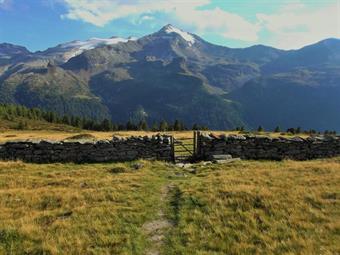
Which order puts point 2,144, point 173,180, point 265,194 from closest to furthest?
point 265,194
point 173,180
point 2,144

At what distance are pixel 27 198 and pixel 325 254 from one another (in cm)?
1231

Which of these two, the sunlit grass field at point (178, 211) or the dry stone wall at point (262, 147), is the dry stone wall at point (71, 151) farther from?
the dry stone wall at point (262, 147)

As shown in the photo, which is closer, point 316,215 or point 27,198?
point 316,215

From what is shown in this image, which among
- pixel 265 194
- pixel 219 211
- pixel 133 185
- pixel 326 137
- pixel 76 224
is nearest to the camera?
pixel 76 224

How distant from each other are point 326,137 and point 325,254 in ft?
74.6

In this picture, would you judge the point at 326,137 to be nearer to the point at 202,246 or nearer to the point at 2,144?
the point at 202,246

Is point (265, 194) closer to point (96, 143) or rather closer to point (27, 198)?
point (27, 198)

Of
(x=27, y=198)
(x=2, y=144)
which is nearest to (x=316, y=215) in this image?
(x=27, y=198)

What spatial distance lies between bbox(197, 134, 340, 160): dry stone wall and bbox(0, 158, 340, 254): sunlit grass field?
6.95m

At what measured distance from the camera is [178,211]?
1455 cm

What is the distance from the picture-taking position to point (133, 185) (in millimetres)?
18766

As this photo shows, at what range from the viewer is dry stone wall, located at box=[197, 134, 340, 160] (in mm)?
29156

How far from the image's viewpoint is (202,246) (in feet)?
37.3

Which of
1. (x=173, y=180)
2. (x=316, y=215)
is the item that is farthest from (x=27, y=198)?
(x=316, y=215)
